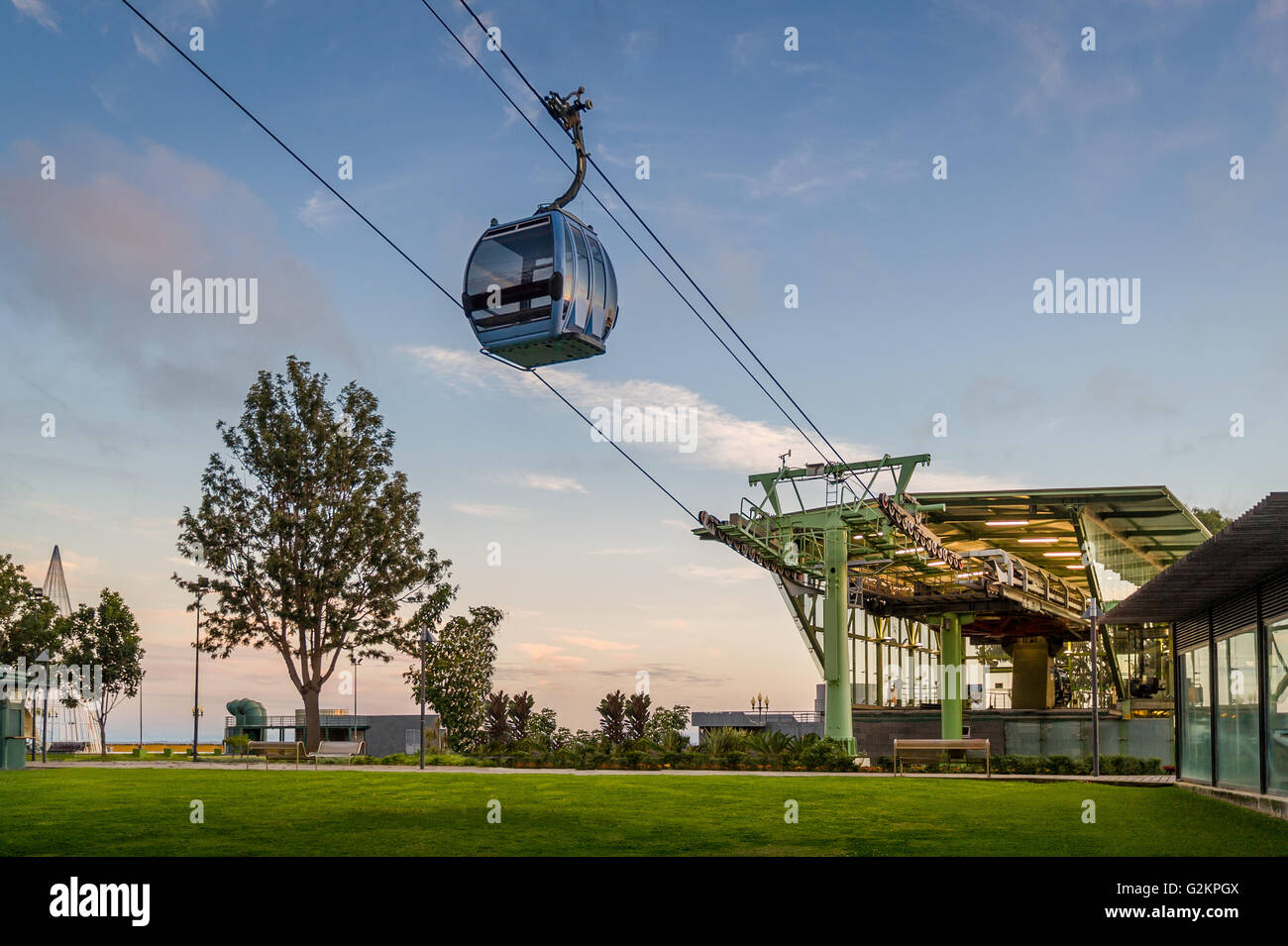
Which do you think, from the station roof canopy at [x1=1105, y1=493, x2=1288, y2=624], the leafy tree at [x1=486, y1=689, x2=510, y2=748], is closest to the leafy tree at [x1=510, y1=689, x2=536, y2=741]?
the leafy tree at [x1=486, y1=689, x2=510, y2=748]

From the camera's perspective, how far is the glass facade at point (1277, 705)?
58.3 feet

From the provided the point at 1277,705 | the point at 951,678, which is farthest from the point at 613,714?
the point at 1277,705

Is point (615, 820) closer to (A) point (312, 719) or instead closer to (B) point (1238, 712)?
(B) point (1238, 712)

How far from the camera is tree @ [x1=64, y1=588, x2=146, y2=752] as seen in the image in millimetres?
72688

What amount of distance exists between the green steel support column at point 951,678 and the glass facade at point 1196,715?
22969 mm

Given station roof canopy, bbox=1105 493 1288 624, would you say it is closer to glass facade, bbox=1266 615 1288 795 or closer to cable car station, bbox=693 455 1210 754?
glass facade, bbox=1266 615 1288 795

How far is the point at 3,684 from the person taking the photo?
37219 mm

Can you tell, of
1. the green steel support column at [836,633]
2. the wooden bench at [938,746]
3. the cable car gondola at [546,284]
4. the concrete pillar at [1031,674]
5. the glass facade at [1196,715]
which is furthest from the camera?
the concrete pillar at [1031,674]

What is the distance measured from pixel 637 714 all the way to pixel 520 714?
11.1m

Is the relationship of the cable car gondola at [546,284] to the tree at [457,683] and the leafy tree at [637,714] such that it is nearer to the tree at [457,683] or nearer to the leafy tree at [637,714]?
the leafy tree at [637,714]

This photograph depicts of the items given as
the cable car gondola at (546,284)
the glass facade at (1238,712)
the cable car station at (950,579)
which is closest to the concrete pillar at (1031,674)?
the cable car station at (950,579)
